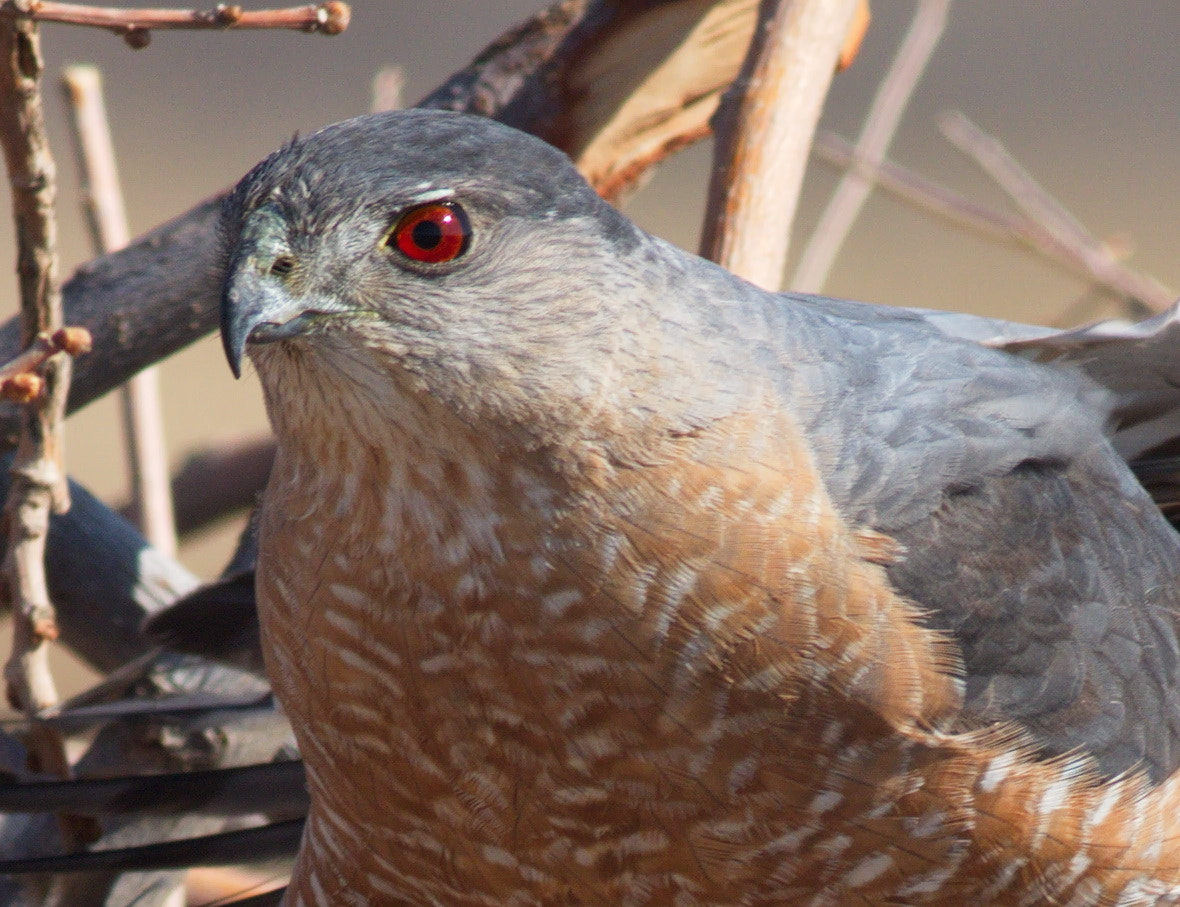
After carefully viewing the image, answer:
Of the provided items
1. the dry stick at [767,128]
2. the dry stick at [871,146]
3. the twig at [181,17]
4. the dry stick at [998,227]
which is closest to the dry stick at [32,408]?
the twig at [181,17]

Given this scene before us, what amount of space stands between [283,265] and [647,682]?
0.71m

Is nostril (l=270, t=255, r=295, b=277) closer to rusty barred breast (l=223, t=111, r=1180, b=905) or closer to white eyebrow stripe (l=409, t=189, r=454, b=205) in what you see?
rusty barred breast (l=223, t=111, r=1180, b=905)

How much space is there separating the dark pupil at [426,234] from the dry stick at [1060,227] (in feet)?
7.54

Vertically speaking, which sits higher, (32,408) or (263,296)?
(32,408)

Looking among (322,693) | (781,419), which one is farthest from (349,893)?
(781,419)

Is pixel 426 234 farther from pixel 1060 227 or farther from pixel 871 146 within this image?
pixel 1060 227

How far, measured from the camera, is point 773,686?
2.07 m

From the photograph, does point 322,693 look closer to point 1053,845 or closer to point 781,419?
point 781,419

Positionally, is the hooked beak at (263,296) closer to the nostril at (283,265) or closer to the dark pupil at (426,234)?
the nostril at (283,265)

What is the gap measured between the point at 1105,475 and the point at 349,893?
54.1 inches

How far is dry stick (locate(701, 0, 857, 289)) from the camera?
3.09 m

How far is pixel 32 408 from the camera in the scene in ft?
8.40

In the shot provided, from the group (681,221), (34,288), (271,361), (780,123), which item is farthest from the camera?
(681,221)

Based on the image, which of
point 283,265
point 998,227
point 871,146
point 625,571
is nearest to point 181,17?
point 283,265
